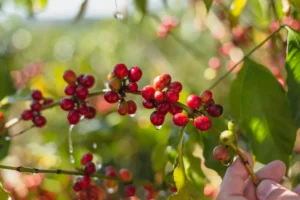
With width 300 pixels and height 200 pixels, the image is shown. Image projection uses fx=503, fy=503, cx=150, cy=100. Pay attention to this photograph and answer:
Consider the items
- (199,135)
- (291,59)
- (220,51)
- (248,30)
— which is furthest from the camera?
(220,51)

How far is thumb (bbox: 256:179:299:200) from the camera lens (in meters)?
0.60

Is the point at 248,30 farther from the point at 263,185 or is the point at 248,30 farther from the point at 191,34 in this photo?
the point at 191,34

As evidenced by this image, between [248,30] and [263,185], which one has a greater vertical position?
[248,30]

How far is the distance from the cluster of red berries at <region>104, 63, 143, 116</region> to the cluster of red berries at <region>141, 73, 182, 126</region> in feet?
0.10

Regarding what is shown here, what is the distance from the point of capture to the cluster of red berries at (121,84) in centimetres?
73

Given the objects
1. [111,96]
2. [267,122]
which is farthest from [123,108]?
[267,122]

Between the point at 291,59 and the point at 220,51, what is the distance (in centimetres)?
73

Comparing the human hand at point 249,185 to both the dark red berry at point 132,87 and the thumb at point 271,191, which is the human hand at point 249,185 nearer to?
the thumb at point 271,191

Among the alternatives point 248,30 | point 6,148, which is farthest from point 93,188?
point 248,30

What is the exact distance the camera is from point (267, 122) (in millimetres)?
794

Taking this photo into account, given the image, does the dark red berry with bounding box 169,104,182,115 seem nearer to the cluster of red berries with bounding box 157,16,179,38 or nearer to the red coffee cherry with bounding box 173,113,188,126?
the red coffee cherry with bounding box 173,113,188,126

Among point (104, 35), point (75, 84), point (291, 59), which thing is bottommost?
point (291, 59)

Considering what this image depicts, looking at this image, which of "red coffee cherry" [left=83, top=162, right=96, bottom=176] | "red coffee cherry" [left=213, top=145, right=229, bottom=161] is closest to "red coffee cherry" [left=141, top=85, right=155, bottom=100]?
"red coffee cherry" [left=213, top=145, right=229, bottom=161]

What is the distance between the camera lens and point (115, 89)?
737mm
